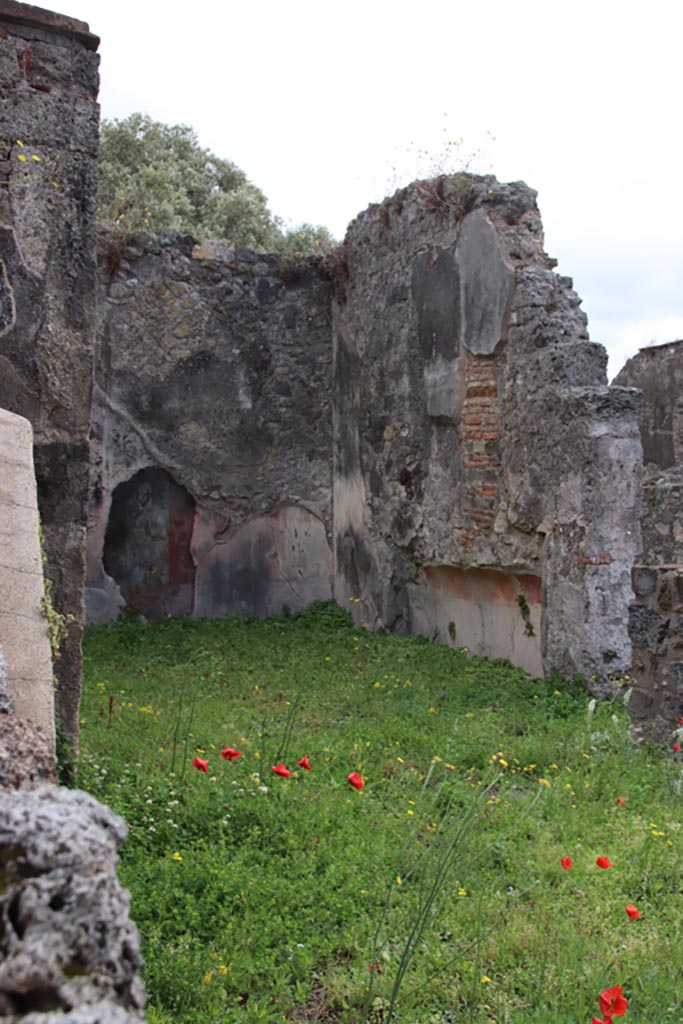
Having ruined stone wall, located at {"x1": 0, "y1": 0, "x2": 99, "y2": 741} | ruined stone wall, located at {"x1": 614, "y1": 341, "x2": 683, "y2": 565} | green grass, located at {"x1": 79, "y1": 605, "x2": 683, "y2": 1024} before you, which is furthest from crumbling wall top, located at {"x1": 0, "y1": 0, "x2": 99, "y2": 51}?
ruined stone wall, located at {"x1": 614, "y1": 341, "x2": 683, "y2": 565}

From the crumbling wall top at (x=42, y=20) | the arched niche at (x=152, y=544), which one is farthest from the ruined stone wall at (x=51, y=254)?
the arched niche at (x=152, y=544)

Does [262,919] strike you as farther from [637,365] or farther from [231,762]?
[637,365]

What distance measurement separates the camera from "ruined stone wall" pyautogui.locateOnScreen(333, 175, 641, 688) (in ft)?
18.7

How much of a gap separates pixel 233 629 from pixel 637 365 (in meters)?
6.94

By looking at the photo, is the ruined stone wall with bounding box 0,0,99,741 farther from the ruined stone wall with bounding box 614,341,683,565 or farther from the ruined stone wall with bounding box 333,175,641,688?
the ruined stone wall with bounding box 614,341,683,565

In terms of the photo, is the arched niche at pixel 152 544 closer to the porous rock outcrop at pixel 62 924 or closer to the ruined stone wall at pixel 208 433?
the ruined stone wall at pixel 208 433

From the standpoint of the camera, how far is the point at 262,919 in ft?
8.27

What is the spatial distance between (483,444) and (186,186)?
40.8ft

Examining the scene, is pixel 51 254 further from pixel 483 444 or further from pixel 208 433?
pixel 208 433

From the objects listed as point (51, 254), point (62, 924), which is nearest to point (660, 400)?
point (51, 254)

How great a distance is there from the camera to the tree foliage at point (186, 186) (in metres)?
16.2

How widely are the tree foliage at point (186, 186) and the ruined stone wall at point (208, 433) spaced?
7.27m

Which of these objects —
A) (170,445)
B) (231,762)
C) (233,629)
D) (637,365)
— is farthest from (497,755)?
(637,365)

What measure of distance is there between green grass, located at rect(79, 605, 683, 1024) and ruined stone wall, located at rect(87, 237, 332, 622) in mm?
3132
